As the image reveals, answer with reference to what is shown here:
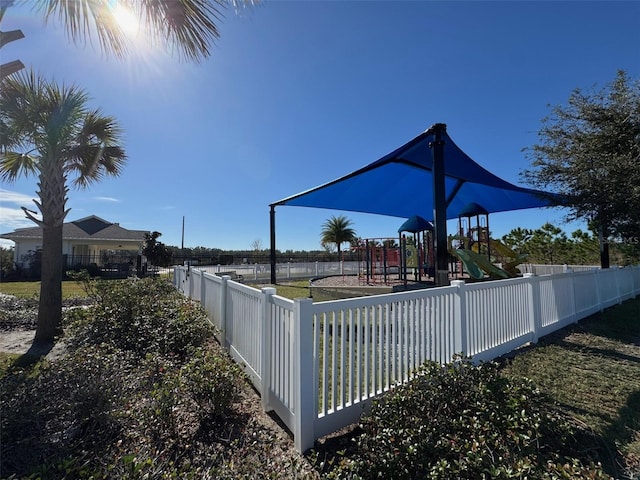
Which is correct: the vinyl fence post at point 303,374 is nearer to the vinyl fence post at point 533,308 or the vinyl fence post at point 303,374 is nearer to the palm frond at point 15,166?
the vinyl fence post at point 533,308

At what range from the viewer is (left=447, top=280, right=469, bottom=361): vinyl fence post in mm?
3848

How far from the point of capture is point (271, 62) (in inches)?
262

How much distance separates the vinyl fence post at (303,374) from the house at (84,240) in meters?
23.0

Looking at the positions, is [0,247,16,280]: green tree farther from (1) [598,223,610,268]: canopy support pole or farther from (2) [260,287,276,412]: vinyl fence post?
(1) [598,223,610,268]: canopy support pole

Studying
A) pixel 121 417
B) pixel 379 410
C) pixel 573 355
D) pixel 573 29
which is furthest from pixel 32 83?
pixel 573 29

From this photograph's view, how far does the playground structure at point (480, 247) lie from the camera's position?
8.59m

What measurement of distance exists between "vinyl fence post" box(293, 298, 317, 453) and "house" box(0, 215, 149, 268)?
2305cm

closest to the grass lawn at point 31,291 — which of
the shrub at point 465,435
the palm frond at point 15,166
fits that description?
the palm frond at point 15,166

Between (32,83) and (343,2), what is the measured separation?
6000mm

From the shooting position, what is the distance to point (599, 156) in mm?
7215

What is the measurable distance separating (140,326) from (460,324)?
5.00 m

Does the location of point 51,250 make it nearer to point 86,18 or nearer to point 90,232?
point 86,18

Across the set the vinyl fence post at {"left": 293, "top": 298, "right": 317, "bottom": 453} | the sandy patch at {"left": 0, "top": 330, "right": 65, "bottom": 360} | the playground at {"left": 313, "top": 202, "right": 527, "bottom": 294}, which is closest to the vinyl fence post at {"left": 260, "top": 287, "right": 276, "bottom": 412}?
the vinyl fence post at {"left": 293, "top": 298, "right": 317, "bottom": 453}

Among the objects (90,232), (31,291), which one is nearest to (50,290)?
(31,291)
